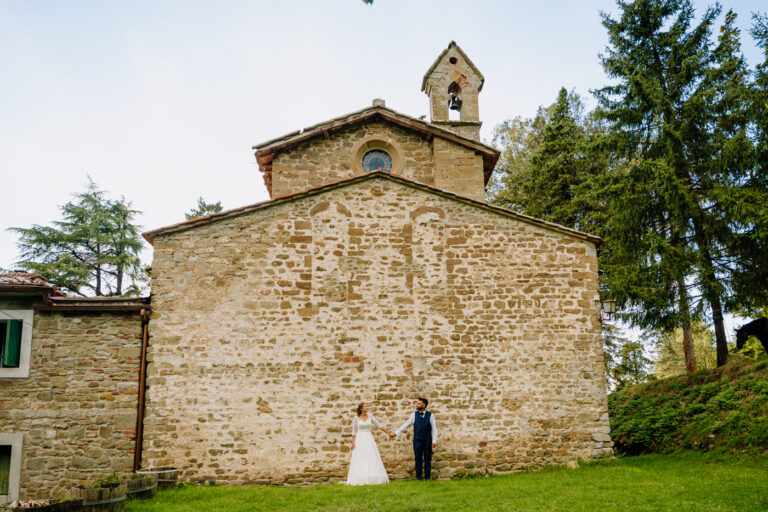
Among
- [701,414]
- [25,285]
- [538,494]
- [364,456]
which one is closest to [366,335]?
[364,456]

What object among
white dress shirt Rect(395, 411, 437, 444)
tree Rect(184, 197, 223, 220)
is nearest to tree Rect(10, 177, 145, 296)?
tree Rect(184, 197, 223, 220)

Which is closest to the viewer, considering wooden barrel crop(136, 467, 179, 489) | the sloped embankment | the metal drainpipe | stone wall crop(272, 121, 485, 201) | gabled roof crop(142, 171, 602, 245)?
wooden barrel crop(136, 467, 179, 489)

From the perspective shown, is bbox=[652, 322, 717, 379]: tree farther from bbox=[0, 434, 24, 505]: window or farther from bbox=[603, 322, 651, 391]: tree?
bbox=[0, 434, 24, 505]: window

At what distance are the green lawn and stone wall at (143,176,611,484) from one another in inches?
33.3

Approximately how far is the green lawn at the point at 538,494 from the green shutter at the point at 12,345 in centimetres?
407

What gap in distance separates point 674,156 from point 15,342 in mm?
17073

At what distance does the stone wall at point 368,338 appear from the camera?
1048cm

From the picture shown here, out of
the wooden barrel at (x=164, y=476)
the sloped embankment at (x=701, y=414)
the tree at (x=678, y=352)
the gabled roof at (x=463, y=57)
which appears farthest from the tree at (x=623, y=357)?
Answer: the wooden barrel at (x=164, y=476)

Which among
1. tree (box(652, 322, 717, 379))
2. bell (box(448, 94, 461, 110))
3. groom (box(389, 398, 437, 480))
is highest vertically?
bell (box(448, 94, 461, 110))

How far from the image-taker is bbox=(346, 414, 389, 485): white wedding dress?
9.75m

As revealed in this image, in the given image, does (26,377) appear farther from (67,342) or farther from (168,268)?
(168,268)

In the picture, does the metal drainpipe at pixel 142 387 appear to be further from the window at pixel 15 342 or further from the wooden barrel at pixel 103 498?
the wooden barrel at pixel 103 498

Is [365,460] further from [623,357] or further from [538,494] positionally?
[623,357]

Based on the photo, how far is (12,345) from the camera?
33.8ft
